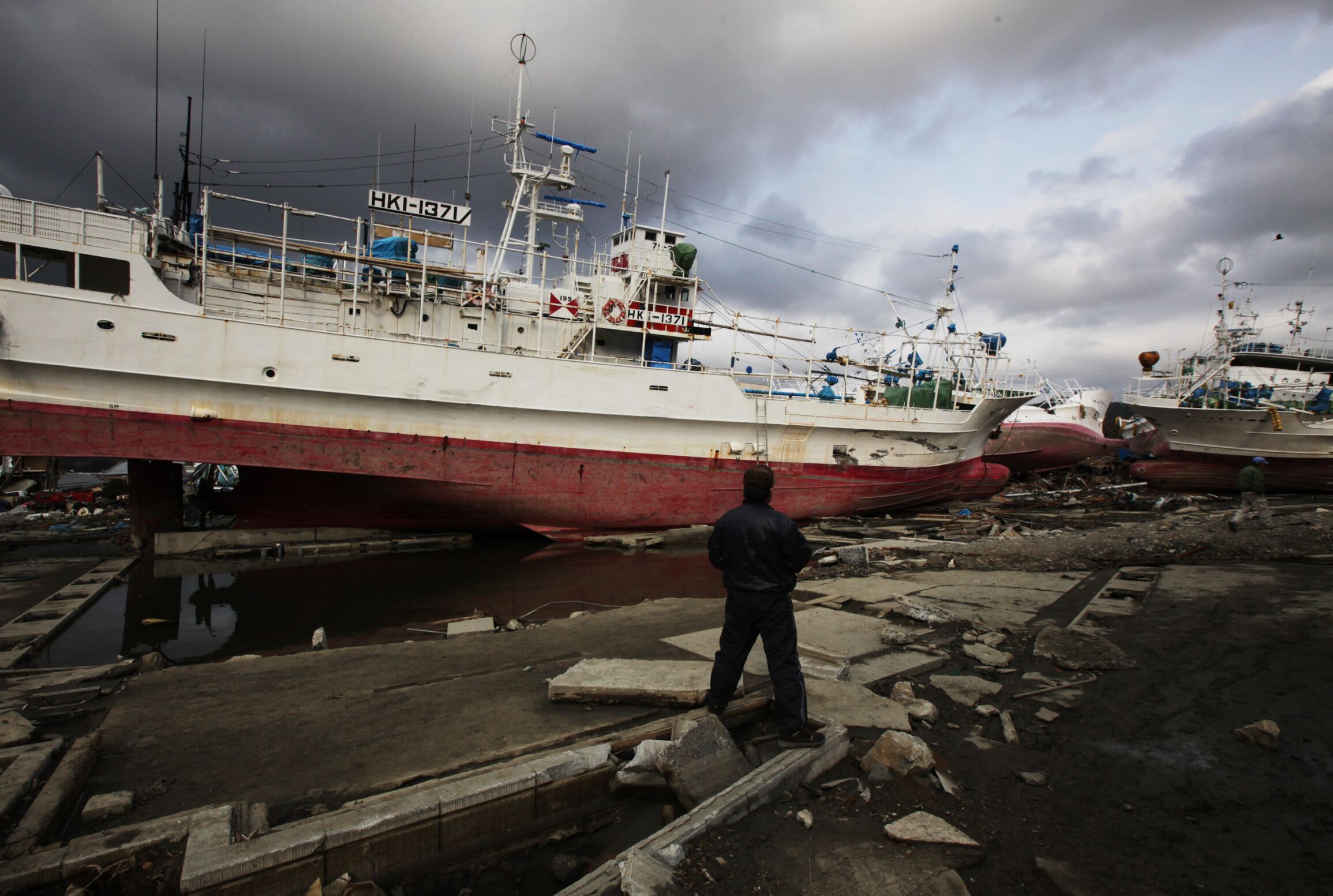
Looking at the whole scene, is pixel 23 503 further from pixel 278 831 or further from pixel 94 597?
pixel 278 831

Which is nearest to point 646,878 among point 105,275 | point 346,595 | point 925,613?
point 925,613

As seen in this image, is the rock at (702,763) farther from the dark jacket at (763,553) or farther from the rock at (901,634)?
the rock at (901,634)

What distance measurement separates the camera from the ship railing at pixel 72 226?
9984mm

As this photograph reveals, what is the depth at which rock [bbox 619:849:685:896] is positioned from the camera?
231 centimetres

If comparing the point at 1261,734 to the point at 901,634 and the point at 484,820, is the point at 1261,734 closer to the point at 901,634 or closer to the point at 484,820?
the point at 901,634

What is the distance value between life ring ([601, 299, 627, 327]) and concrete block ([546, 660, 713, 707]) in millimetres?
10902

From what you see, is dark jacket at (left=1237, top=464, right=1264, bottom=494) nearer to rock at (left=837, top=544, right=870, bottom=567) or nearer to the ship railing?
rock at (left=837, top=544, right=870, bottom=567)

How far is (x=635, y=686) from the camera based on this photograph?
3.93 meters

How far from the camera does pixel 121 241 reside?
10.5 meters

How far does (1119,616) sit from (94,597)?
12.7 metres

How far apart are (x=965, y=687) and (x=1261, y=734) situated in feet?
5.05

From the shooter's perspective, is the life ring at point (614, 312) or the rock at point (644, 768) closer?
the rock at point (644, 768)

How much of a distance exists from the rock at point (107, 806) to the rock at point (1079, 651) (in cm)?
579

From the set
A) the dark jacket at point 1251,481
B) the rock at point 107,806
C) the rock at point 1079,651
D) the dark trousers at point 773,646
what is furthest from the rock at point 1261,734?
the dark jacket at point 1251,481
